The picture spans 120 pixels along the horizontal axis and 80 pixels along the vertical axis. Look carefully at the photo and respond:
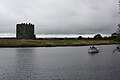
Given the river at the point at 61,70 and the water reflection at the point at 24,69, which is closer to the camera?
the river at the point at 61,70

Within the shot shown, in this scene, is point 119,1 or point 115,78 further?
point 115,78

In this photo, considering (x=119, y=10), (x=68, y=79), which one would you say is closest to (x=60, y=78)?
(x=68, y=79)

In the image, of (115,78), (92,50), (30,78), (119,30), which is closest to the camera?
(119,30)

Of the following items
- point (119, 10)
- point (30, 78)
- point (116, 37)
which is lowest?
point (30, 78)

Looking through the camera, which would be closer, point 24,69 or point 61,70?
point 61,70

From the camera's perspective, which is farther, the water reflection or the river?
the water reflection

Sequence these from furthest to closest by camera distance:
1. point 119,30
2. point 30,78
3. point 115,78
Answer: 1. point 30,78
2. point 115,78
3. point 119,30

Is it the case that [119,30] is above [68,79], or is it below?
above

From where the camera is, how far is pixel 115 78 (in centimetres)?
5472

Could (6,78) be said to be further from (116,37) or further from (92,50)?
(92,50)

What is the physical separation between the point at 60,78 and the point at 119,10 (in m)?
22.4

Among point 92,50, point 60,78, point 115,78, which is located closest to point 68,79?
point 60,78

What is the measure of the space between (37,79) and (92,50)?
107386mm

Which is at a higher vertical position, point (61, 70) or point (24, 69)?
point (61, 70)
